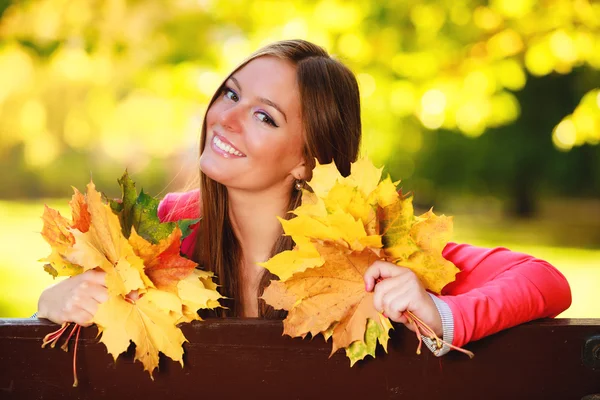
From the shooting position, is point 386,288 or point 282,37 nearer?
point 386,288

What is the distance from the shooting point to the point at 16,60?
552cm

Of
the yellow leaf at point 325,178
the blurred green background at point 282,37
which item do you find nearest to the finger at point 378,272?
the yellow leaf at point 325,178

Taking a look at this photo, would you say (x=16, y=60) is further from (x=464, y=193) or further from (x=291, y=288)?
(x=464, y=193)

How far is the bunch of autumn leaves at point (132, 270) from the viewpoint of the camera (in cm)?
155

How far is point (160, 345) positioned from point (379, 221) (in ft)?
1.75

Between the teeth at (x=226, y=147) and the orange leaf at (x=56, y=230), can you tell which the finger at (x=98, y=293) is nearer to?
the orange leaf at (x=56, y=230)

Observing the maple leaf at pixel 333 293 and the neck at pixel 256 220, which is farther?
the neck at pixel 256 220

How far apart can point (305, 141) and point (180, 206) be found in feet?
1.98

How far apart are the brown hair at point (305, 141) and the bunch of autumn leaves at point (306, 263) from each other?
0.72 metres

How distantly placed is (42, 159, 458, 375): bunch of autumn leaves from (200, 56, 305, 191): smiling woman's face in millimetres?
616

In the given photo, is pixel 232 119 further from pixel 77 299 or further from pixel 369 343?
pixel 369 343

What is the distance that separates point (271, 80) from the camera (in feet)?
7.80

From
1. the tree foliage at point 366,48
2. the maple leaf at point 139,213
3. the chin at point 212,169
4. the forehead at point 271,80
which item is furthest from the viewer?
the tree foliage at point 366,48

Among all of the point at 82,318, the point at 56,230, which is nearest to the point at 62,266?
the point at 56,230
